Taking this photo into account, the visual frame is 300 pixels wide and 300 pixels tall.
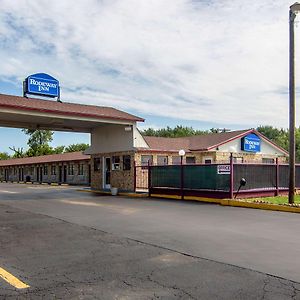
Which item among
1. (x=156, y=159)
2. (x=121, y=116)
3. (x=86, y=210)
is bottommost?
(x=86, y=210)

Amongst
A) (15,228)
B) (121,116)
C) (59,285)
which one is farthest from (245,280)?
(121,116)

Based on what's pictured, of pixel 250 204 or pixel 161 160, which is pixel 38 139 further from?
pixel 250 204

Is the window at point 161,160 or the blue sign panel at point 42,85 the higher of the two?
the blue sign panel at point 42,85

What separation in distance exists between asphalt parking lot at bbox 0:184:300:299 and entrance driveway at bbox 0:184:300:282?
2 cm

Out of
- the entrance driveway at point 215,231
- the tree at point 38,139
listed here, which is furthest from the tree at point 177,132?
the entrance driveway at point 215,231

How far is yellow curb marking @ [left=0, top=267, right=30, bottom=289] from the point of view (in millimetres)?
5531

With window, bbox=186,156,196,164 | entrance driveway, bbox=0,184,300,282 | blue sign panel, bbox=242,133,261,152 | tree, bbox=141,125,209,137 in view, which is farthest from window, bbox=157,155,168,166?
tree, bbox=141,125,209,137

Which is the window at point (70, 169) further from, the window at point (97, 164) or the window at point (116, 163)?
the window at point (116, 163)

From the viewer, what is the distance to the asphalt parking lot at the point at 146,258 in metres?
5.32

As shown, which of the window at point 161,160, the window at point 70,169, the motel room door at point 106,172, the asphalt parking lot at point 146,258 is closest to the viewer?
the asphalt parking lot at point 146,258

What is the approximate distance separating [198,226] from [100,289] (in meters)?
5.90

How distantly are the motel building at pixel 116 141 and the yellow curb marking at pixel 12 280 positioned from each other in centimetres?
1512

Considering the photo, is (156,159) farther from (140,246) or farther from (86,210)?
(140,246)

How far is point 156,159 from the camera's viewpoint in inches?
1169
